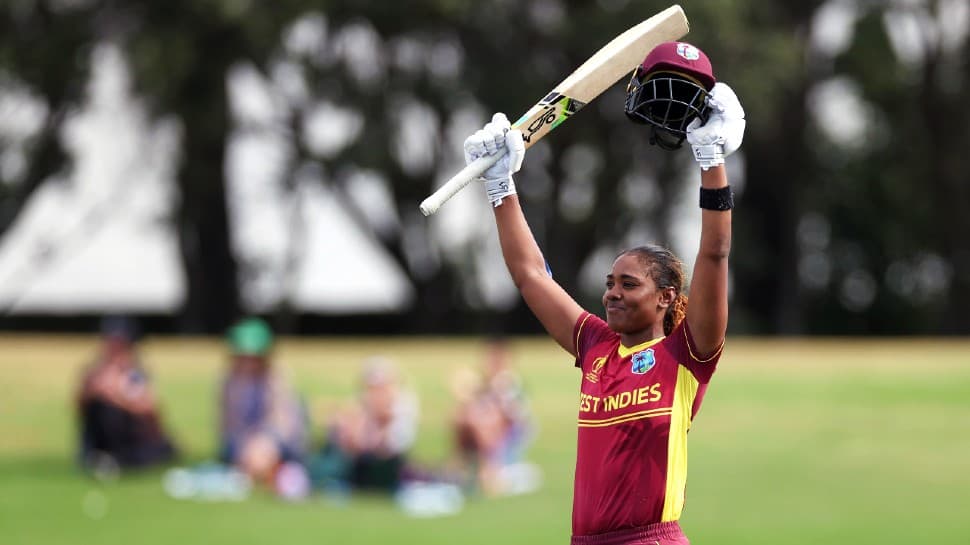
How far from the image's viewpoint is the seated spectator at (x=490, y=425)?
12.6 metres

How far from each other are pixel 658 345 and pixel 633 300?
15 cm

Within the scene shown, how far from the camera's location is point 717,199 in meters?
3.86

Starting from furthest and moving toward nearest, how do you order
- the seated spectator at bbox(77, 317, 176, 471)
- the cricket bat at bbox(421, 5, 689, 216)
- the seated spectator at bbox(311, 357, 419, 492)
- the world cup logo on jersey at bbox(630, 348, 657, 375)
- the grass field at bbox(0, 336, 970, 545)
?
the seated spectator at bbox(77, 317, 176, 471) < the seated spectator at bbox(311, 357, 419, 492) < the grass field at bbox(0, 336, 970, 545) < the cricket bat at bbox(421, 5, 689, 216) < the world cup logo on jersey at bbox(630, 348, 657, 375)

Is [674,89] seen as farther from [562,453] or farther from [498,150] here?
[562,453]

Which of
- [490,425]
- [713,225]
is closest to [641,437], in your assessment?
[713,225]

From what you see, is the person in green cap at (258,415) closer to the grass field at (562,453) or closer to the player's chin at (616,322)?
the grass field at (562,453)

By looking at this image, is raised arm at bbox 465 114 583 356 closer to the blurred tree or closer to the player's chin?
the player's chin

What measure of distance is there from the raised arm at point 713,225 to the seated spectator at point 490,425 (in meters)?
8.68

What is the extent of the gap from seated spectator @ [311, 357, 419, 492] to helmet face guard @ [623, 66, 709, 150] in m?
8.03

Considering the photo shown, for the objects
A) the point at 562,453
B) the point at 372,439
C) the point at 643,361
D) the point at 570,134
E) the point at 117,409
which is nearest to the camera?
the point at 643,361

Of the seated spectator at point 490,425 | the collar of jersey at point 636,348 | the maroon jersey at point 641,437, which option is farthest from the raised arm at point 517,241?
the seated spectator at point 490,425

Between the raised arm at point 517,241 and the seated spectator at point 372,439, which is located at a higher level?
the seated spectator at point 372,439

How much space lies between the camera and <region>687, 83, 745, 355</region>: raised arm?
386cm

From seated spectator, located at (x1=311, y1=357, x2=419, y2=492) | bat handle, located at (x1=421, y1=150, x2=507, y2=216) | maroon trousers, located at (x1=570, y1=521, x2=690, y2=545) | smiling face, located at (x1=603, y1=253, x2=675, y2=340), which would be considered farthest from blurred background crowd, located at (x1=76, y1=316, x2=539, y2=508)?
maroon trousers, located at (x1=570, y1=521, x2=690, y2=545)
